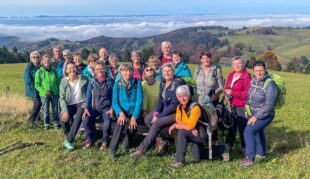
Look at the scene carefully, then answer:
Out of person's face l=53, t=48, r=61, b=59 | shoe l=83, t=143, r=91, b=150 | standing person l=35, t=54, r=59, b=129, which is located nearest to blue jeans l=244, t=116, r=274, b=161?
shoe l=83, t=143, r=91, b=150

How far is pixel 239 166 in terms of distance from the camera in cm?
695

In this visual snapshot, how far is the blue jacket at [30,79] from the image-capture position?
1058 centimetres

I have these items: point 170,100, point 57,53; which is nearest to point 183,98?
point 170,100

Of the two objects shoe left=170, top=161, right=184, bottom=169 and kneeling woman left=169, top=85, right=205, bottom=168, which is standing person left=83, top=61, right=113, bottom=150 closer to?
kneeling woman left=169, top=85, right=205, bottom=168

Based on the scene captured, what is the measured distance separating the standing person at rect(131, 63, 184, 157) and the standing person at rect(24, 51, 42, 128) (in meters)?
4.26

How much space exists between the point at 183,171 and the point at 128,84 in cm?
217

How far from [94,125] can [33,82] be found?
3123 millimetres

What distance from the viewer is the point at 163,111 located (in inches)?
300

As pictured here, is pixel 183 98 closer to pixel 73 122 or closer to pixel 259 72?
pixel 259 72

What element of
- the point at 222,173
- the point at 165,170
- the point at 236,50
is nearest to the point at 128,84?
the point at 165,170

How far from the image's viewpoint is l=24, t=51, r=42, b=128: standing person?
10570 mm

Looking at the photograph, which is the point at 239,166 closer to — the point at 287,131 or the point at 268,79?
the point at 268,79

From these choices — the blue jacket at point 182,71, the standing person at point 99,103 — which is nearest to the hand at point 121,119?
the standing person at point 99,103

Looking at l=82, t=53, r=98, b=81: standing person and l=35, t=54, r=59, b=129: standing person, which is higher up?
l=82, t=53, r=98, b=81: standing person
